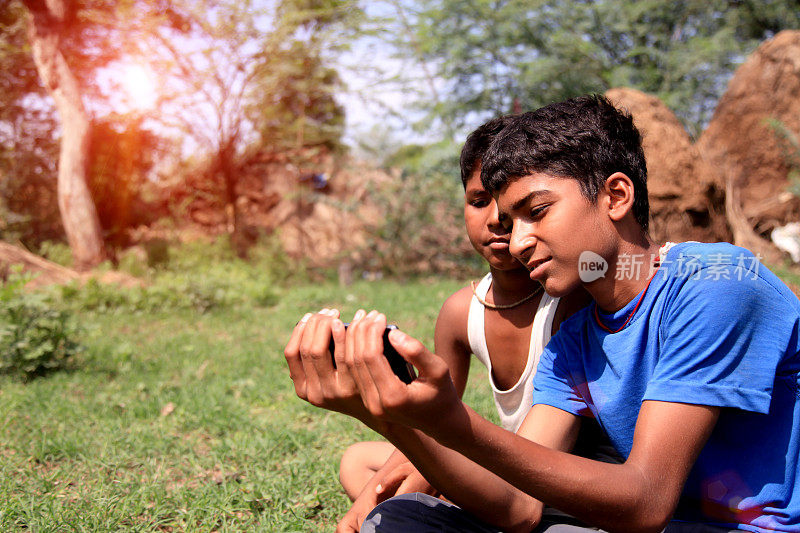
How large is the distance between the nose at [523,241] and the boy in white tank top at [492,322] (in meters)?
0.41

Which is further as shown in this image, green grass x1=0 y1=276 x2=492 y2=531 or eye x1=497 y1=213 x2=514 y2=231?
green grass x1=0 y1=276 x2=492 y2=531

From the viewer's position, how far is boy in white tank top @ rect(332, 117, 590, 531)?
1788 mm

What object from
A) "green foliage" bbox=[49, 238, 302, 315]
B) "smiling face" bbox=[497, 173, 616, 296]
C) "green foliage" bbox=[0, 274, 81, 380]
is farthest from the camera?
"green foliage" bbox=[49, 238, 302, 315]

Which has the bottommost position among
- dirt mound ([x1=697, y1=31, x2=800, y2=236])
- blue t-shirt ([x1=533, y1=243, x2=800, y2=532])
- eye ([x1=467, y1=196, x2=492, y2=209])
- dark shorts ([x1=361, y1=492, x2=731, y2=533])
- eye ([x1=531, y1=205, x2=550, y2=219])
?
dark shorts ([x1=361, y1=492, x2=731, y2=533])

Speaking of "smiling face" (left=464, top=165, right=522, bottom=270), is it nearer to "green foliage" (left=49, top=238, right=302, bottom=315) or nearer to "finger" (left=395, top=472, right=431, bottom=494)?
"finger" (left=395, top=472, right=431, bottom=494)

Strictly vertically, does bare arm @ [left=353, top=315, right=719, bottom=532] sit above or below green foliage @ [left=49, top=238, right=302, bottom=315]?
above

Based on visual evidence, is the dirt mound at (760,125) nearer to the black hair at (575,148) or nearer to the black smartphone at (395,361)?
the black hair at (575,148)

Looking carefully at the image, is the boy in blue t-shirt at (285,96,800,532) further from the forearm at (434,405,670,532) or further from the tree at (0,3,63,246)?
the tree at (0,3,63,246)

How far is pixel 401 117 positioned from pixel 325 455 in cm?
1169

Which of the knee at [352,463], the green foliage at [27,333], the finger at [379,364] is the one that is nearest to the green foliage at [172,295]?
the green foliage at [27,333]

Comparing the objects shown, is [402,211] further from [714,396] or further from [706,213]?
[714,396]

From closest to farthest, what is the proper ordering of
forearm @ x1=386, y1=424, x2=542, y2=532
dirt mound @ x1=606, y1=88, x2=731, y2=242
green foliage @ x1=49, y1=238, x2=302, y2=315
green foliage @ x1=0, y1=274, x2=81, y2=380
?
forearm @ x1=386, y1=424, x2=542, y2=532, green foliage @ x1=0, y1=274, x2=81, y2=380, dirt mound @ x1=606, y1=88, x2=731, y2=242, green foliage @ x1=49, y1=238, x2=302, y2=315

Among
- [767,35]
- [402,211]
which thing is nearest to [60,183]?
[402,211]

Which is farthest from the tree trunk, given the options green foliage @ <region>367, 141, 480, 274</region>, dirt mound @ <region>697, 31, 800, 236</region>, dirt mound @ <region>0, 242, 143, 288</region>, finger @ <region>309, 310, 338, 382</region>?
finger @ <region>309, 310, 338, 382</region>
